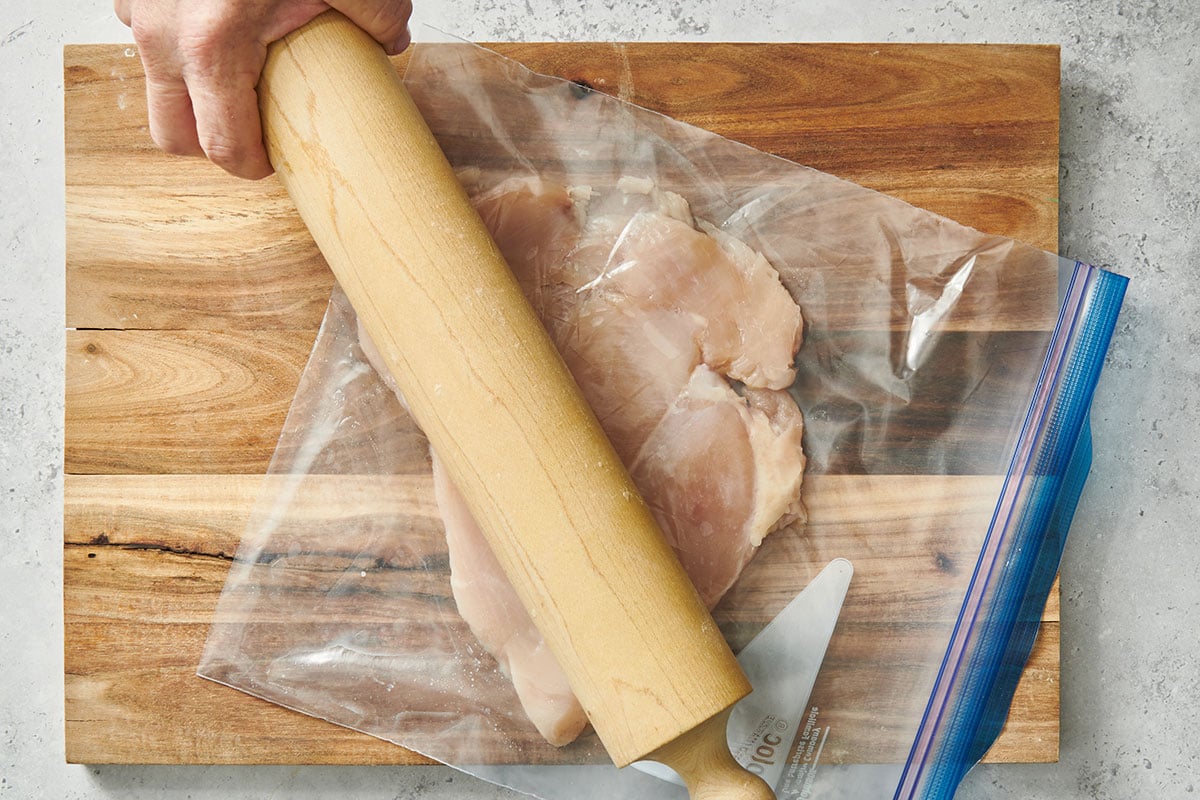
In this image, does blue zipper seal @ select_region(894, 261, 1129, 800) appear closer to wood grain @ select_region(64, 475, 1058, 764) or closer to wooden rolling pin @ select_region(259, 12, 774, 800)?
wood grain @ select_region(64, 475, 1058, 764)

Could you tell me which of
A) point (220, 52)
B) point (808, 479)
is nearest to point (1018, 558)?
point (808, 479)

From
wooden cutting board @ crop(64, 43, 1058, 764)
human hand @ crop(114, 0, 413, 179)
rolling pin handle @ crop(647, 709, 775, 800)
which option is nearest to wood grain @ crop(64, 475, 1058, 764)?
wooden cutting board @ crop(64, 43, 1058, 764)

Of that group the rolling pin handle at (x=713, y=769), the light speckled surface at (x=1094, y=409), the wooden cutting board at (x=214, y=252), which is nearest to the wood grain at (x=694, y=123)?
the wooden cutting board at (x=214, y=252)

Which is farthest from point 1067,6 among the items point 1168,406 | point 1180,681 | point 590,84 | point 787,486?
point 1180,681

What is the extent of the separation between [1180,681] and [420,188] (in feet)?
3.65

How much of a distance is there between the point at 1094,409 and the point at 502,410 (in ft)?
2.60

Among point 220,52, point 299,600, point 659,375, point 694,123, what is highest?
point 220,52

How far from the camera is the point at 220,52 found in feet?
2.72

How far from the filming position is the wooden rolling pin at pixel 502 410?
0.79 m

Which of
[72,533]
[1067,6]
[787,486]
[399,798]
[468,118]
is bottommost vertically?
[399,798]

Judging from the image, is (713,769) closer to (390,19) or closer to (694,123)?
(694,123)

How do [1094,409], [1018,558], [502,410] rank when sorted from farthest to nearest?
[1094,409], [1018,558], [502,410]

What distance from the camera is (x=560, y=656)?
830 millimetres

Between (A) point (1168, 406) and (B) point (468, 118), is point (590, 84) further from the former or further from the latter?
(A) point (1168, 406)
